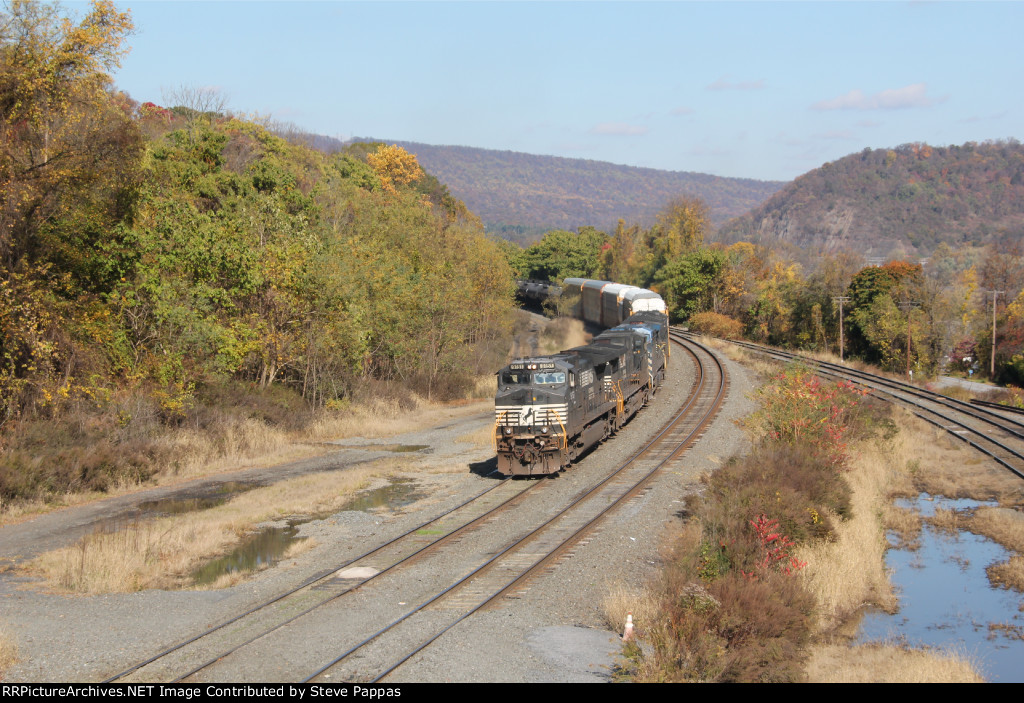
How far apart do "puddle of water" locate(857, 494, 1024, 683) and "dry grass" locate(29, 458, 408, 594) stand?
12685 mm

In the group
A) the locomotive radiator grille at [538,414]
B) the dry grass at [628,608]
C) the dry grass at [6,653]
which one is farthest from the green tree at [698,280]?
the dry grass at [6,653]

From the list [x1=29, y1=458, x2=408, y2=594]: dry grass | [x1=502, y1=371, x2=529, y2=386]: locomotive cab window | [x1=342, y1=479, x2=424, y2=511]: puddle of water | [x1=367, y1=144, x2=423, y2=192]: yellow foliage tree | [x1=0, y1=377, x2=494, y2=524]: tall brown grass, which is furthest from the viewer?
[x1=367, y1=144, x2=423, y2=192]: yellow foliage tree

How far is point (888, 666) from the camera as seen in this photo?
37.1ft

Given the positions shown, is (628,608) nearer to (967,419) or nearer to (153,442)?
(153,442)

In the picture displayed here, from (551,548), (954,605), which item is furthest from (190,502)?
(954,605)

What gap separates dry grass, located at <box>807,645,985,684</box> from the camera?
35.1 feet

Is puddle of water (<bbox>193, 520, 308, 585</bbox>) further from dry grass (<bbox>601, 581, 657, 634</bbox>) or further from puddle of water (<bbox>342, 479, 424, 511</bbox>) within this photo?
dry grass (<bbox>601, 581, 657, 634</bbox>)

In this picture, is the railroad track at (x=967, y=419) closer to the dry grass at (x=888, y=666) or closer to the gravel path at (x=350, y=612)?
the gravel path at (x=350, y=612)

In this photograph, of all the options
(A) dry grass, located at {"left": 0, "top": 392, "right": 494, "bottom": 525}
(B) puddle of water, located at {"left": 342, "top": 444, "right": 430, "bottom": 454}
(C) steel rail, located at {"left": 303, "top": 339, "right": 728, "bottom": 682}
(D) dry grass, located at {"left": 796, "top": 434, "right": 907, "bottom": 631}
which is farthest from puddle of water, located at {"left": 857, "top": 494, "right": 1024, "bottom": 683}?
(A) dry grass, located at {"left": 0, "top": 392, "right": 494, "bottom": 525}

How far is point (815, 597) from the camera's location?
1300cm

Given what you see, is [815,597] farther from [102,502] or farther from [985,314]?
[985,314]

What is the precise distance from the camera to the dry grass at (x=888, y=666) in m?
10.7

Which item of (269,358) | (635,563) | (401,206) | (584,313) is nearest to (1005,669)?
(635,563)

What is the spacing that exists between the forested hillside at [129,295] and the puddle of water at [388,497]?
6900 mm
